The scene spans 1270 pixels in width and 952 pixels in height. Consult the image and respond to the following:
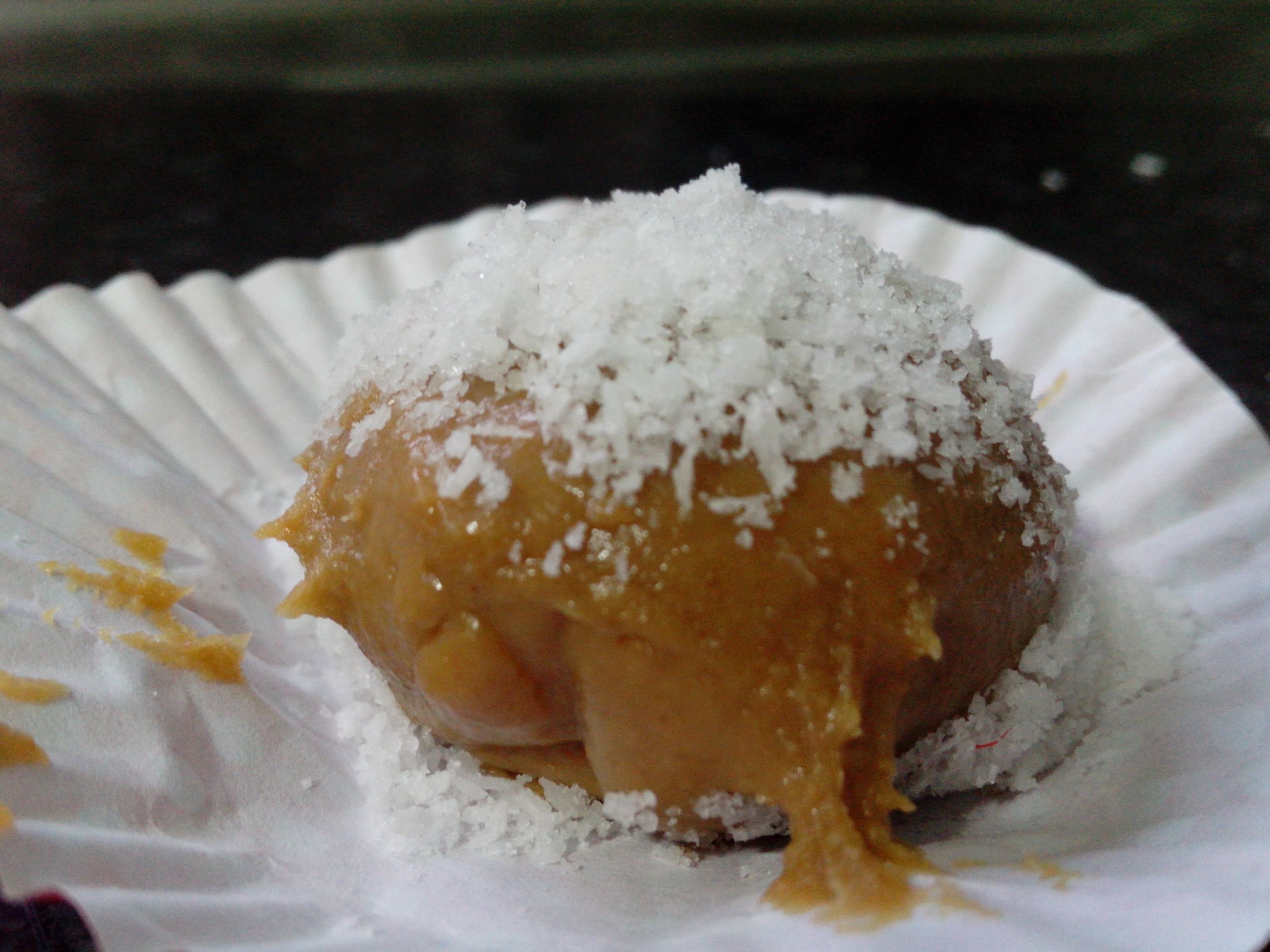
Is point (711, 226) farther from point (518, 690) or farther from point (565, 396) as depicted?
point (518, 690)

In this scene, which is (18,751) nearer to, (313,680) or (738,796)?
(313,680)

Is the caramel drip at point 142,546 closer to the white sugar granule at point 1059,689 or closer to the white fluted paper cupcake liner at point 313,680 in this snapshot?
the white fluted paper cupcake liner at point 313,680

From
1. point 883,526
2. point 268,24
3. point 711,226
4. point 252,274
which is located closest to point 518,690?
point 883,526

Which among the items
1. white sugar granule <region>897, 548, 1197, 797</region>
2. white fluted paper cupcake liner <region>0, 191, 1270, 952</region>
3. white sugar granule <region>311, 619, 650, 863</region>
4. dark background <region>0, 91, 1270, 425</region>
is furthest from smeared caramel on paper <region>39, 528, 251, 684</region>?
dark background <region>0, 91, 1270, 425</region>

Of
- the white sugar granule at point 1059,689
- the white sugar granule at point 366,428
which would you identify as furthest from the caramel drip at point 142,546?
the white sugar granule at point 1059,689

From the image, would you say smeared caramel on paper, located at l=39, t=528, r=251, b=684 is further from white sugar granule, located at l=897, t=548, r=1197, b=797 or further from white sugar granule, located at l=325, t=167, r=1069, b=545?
white sugar granule, located at l=897, t=548, r=1197, b=797

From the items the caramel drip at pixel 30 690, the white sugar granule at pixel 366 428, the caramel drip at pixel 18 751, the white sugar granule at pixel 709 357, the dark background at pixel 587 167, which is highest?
the dark background at pixel 587 167
